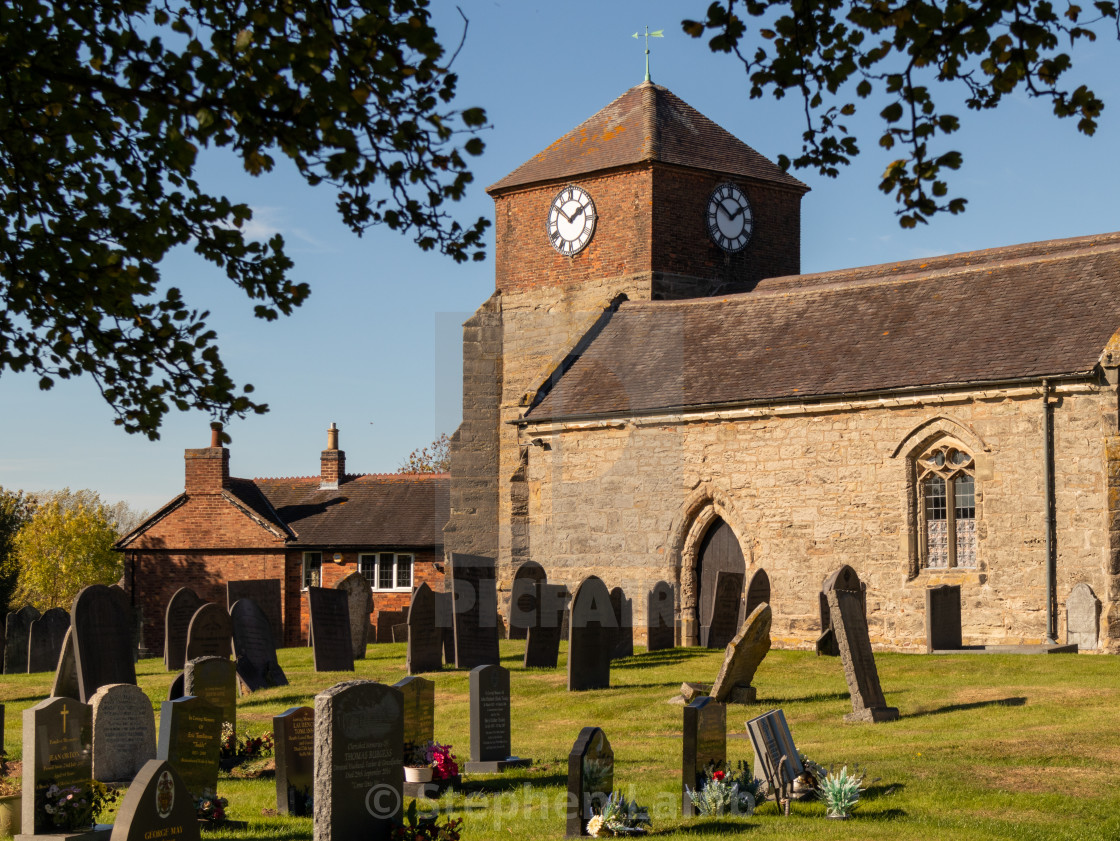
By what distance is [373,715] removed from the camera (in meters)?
8.95

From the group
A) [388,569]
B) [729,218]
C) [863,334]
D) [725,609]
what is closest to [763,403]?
[863,334]

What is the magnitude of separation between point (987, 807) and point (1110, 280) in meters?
15.5

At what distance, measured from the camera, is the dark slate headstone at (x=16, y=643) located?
26.7 metres

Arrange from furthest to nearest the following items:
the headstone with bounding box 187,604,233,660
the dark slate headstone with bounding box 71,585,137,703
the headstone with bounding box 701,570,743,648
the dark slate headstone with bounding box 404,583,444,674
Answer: the headstone with bounding box 701,570,743,648 → the dark slate headstone with bounding box 404,583,444,674 → the headstone with bounding box 187,604,233,660 → the dark slate headstone with bounding box 71,585,137,703

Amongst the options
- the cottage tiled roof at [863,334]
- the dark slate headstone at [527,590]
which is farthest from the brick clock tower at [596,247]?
the dark slate headstone at [527,590]

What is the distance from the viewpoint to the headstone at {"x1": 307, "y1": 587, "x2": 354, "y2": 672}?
68.6ft

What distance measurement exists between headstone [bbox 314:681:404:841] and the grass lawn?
1.32m

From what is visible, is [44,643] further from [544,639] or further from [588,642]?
[588,642]

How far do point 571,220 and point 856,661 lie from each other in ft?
62.3

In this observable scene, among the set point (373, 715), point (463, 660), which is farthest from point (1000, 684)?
point (373, 715)

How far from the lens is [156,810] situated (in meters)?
7.89

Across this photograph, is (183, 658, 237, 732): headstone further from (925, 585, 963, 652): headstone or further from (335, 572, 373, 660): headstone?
(925, 585, 963, 652): headstone

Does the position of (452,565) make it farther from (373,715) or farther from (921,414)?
(373,715)

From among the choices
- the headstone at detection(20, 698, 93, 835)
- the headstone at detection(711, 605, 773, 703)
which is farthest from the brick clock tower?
the headstone at detection(20, 698, 93, 835)
